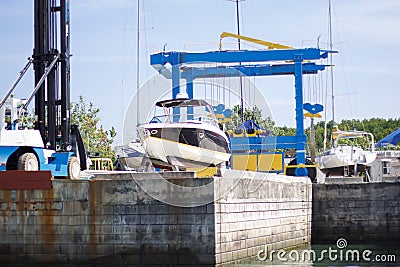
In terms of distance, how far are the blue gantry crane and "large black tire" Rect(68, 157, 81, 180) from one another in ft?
31.7

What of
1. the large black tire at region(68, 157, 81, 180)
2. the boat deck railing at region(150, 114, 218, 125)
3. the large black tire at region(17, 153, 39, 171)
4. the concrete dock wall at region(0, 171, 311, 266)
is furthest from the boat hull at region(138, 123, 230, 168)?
the large black tire at region(17, 153, 39, 171)

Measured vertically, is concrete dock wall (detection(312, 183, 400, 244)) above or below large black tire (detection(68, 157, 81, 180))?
below

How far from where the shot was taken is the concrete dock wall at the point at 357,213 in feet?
96.7

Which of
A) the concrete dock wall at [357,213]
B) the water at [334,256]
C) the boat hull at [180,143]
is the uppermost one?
the boat hull at [180,143]

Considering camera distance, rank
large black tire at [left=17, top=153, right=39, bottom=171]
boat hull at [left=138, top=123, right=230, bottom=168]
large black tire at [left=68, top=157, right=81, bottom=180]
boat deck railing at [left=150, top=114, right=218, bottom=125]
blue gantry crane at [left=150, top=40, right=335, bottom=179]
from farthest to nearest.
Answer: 1. blue gantry crane at [left=150, top=40, right=335, bottom=179]
2. boat deck railing at [left=150, top=114, right=218, bottom=125]
3. boat hull at [left=138, top=123, right=230, bottom=168]
4. large black tire at [left=68, top=157, right=81, bottom=180]
5. large black tire at [left=17, top=153, right=39, bottom=171]

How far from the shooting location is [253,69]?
34562 mm

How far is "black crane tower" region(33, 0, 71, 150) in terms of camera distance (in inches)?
910

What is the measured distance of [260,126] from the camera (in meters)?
35.1

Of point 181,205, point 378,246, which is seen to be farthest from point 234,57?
point 181,205

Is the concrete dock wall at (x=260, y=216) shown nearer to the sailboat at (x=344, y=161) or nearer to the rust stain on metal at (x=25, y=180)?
the rust stain on metal at (x=25, y=180)

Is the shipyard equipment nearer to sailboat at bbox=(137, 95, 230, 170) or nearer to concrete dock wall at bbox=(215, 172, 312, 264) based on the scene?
sailboat at bbox=(137, 95, 230, 170)

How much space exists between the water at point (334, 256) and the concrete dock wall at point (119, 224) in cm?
174

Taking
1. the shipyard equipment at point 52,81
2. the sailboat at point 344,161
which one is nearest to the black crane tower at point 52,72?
the shipyard equipment at point 52,81

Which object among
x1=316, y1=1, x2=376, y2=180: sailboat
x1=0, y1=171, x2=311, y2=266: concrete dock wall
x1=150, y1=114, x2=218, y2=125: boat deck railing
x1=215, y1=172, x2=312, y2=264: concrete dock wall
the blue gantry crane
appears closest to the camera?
x1=0, y1=171, x2=311, y2=266: concrete dock wall
